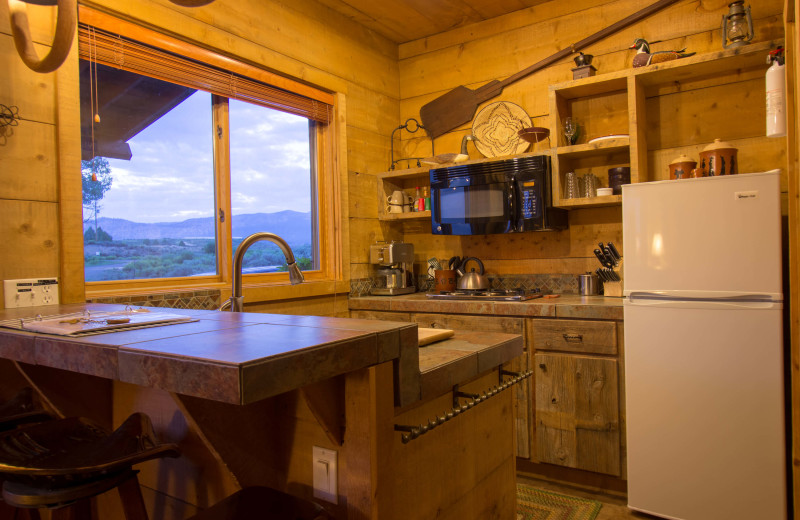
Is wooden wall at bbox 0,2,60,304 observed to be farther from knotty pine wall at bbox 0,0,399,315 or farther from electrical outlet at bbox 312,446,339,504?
electrical outlet at bbox 312,446,339,504

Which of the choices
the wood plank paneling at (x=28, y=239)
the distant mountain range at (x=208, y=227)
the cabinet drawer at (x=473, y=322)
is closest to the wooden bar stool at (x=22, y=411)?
the wood plank paneling at (x=28, y=239)

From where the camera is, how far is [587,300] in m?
2.82

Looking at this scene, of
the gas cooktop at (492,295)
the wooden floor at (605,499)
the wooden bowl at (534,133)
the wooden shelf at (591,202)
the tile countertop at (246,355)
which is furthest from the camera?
the wooden bowl at (534,133)

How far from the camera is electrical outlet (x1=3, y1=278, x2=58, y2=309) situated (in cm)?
184

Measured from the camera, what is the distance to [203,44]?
2615 millimetres

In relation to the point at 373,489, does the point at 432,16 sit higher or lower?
higher

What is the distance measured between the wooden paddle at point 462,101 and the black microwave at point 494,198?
55 centimetres

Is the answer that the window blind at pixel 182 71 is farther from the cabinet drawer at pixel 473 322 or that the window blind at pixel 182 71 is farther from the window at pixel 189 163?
the cabinet drawer at pixel 473 322

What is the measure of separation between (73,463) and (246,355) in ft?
2.02

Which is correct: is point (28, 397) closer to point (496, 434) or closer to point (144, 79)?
point (496, 434)

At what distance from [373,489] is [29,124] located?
1.85m

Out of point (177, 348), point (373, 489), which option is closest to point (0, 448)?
point (177, 348)

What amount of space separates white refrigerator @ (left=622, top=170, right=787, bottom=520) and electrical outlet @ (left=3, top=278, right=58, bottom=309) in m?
2.36

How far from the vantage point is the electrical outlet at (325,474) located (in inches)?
42.7
